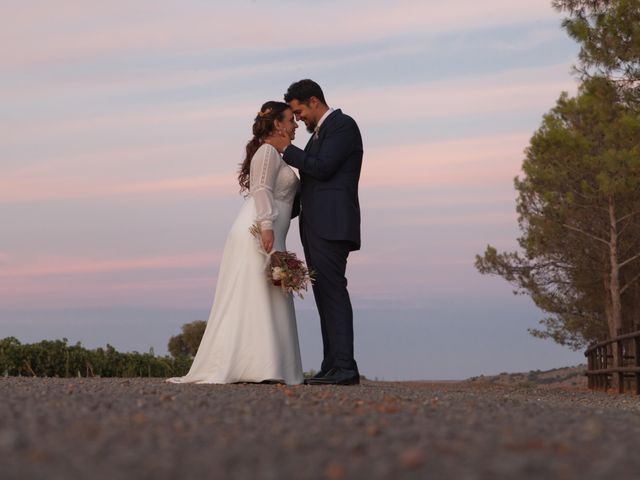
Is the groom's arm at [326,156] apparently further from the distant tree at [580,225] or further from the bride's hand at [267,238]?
the distant tree at [580,225]

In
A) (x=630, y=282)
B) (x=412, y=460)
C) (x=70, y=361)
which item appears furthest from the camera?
(x=630, y=282)

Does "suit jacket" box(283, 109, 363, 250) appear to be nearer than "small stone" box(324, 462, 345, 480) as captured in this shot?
No

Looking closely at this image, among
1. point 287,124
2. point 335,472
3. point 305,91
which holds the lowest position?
point 335,472

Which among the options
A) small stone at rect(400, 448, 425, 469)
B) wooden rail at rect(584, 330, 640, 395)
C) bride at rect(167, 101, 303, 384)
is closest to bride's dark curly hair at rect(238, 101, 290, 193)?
bride at rect(167, 101, 303, 384)

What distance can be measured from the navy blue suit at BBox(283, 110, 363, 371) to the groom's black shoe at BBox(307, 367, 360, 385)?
0.06 meters

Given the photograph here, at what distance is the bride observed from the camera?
8.88m

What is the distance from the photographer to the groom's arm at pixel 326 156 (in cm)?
884

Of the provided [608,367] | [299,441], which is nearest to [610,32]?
[608,367]

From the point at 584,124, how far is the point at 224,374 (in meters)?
19.6

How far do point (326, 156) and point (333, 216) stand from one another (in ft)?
1.89

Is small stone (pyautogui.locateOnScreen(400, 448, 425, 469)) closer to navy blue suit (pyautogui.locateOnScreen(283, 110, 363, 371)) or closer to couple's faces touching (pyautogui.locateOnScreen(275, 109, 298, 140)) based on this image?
navy blue suit (pyautogui.locateOnScreen(283, 110, 363, 371))

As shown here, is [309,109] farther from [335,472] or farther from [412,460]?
[335,472]

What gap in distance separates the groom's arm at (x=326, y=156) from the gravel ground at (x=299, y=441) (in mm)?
3321

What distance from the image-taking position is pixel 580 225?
25.1 meters
